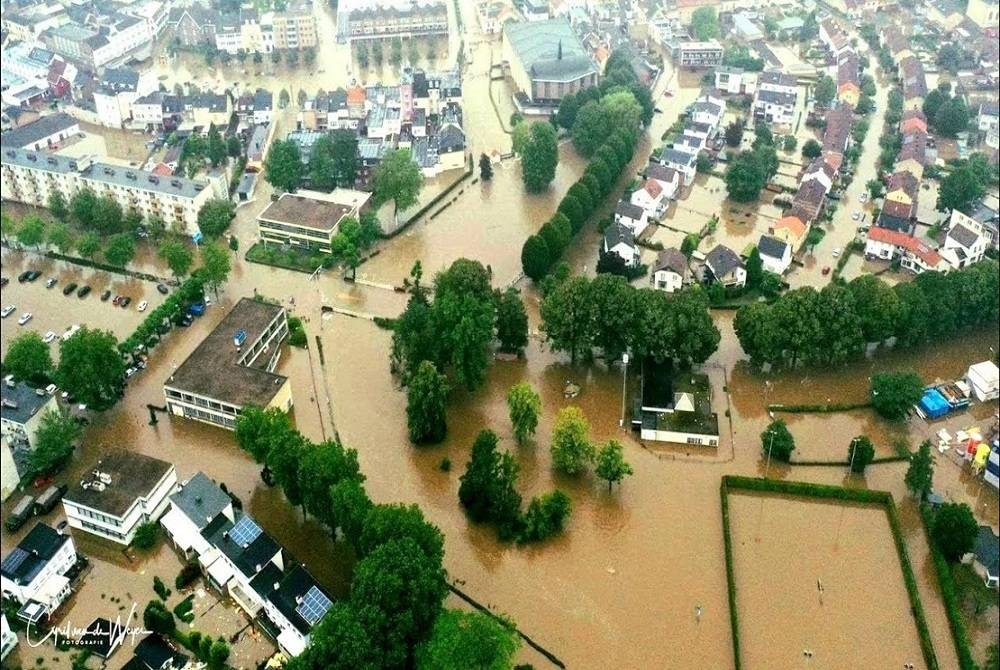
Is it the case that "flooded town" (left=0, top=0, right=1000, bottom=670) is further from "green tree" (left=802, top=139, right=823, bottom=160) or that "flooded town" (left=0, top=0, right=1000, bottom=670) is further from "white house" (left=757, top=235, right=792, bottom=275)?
"green tree" (left=802, top=139, right=823, bottom=160)

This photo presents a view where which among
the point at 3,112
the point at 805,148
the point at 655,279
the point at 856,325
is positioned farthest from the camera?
the point at 3,112

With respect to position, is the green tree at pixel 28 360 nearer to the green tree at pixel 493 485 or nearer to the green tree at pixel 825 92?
the green tree at pixel 493 485

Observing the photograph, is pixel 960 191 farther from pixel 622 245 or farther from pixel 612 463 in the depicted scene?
pixel 612 463

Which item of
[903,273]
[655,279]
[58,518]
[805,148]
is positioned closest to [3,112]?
[58,518]

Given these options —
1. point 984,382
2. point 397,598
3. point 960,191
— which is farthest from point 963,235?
point 397,598

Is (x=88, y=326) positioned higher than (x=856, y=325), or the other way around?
(x=856, y=325)

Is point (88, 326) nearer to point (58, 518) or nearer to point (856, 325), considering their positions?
point (58, 518)

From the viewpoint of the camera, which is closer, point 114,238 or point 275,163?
point 114,238

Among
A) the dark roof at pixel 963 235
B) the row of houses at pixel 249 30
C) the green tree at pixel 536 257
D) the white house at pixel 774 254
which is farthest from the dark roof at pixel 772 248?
the row of houses at pixel 249 30
